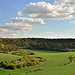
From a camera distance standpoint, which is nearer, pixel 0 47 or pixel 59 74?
pixel 59 74

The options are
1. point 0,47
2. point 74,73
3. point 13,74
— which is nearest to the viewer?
point 74,73

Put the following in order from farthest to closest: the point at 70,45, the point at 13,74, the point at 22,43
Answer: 1. the point at 22,43
2. the point at 70,45
3. the point at 13,74

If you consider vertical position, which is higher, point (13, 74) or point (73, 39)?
point (73, 39)

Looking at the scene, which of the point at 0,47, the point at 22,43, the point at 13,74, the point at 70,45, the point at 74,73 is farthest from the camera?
the point at 22,43

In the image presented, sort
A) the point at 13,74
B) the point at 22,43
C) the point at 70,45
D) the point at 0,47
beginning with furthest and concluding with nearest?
1. the point at 22,43
2. the point at 70,45
3. the point at 0,47
4. the point at 13,74

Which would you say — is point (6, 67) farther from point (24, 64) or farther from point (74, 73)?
point (74, 73)

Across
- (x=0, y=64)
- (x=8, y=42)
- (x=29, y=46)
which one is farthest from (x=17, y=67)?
(x=8, y=42)

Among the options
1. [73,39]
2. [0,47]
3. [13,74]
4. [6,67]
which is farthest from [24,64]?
[73,39]

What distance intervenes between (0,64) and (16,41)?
114m

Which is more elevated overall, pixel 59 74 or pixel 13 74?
pixel 59 74

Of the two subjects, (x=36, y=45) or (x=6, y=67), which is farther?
(x=36, y=45)

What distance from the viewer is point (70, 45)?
146375mm

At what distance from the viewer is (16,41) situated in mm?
164125

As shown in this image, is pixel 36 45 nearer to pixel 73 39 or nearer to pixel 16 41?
pixel 16 41
